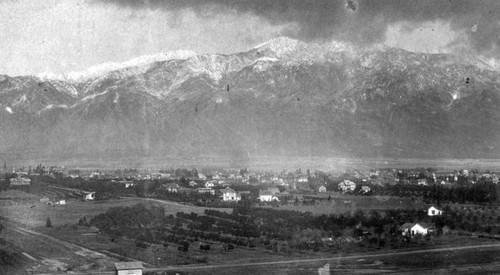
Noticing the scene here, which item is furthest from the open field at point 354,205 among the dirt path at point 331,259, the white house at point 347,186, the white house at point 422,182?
the white house at point 422,182

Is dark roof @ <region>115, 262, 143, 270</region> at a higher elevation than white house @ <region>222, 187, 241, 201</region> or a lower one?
lower

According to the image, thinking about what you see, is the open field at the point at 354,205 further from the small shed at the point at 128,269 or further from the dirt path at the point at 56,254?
the small shed at the point at 128,269

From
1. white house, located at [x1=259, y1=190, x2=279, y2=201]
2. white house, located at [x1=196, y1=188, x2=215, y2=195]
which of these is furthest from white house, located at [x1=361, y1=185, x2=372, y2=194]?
white house, located at [x1=196, y1=188, x2=215, y2=195]

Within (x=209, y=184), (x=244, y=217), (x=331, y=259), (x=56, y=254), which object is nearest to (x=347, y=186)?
(x=209, y=184)

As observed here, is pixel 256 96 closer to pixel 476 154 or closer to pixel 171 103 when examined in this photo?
pixel 171 103

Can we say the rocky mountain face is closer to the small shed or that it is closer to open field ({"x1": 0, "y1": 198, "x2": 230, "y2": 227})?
open field ({"x1": 0, "y1": 198, "x2": 230, "y2": 227})

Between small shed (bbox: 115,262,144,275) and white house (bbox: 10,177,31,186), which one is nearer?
small shed (bbox: 115,262,144,275)

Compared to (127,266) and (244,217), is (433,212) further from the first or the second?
(127,266)
